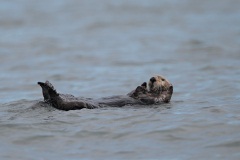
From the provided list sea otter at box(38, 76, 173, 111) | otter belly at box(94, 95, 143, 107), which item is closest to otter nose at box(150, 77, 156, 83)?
sea otter at box(38, 76, 173, 111)

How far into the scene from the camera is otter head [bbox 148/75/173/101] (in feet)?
30.3

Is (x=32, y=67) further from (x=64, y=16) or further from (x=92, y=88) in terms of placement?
(x=64, y=16)

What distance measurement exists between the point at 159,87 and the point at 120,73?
5.57m

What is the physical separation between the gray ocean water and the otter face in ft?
0.80

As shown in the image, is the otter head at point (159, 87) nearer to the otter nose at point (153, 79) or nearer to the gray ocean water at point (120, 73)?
the otter nose at point (153, 79)

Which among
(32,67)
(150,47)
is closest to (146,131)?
(32,67)

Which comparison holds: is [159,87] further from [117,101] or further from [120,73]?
[120,73]

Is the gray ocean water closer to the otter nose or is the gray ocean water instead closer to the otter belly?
the otter belly

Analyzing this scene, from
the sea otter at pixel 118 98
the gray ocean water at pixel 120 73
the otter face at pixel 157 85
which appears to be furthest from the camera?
the otter face at pixel 157 85

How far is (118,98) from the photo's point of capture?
9000mm

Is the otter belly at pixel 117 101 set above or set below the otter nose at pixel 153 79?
below

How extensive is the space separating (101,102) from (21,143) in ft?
5.25

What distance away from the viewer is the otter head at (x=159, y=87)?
925 cm

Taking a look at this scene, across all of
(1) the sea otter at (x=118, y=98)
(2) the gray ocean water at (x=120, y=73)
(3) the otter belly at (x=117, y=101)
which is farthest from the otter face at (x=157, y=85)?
(3) the otter belly at (x=117, y=101)
